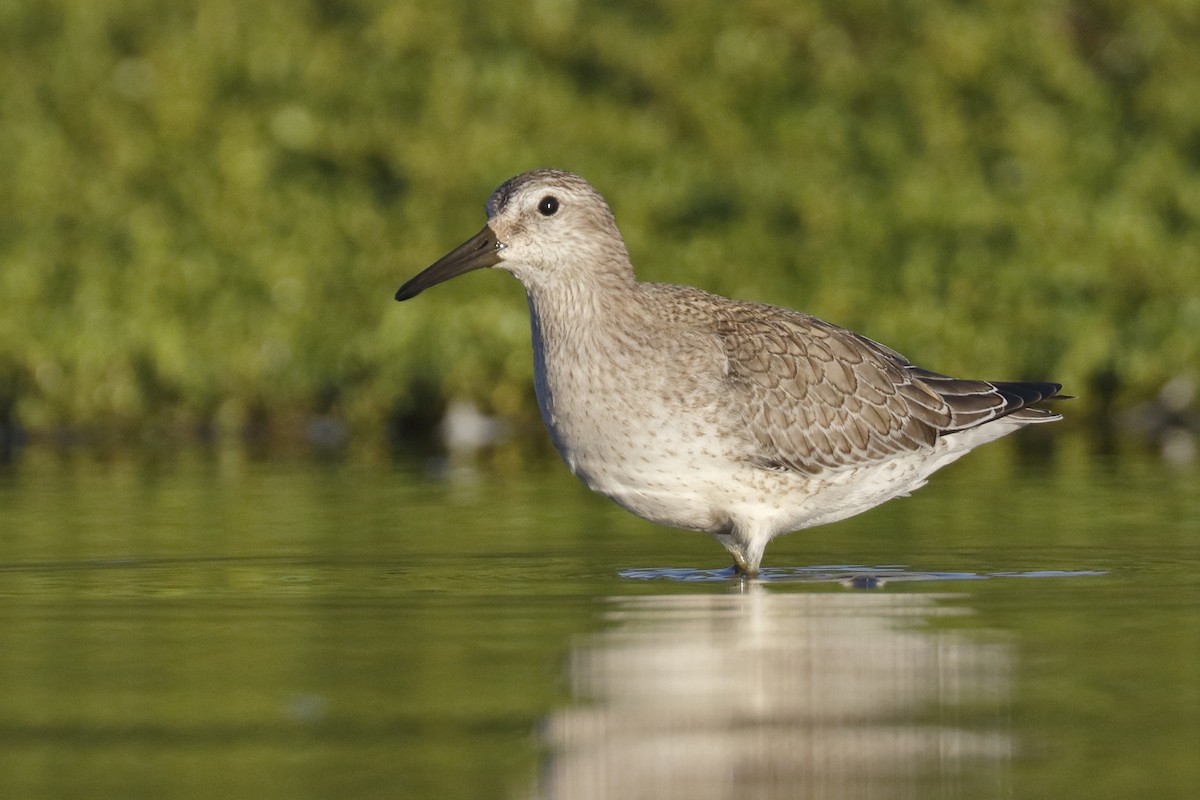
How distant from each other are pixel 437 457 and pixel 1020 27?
1055cm

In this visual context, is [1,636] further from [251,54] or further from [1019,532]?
[251,54]

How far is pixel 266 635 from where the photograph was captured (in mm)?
8742

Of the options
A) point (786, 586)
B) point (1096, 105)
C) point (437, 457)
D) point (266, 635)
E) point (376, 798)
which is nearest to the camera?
point (376, 798)

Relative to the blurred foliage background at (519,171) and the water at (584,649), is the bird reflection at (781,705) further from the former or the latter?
the blurred foliage background at (519,171)

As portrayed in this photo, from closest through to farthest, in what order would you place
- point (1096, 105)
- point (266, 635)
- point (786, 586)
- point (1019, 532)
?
point (266, 635) < point (786, 586) < point (1019, 532) < point (1096, 105)

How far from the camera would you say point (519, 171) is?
21.8 m

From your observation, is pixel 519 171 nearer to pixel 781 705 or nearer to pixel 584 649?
pixel 584 649

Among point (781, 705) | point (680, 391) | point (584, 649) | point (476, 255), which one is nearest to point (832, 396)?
point (680, 391)

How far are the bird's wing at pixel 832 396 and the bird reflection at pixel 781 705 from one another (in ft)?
5.20

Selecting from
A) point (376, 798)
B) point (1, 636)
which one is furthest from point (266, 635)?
point (376, 798)

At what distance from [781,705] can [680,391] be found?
344 centimetres

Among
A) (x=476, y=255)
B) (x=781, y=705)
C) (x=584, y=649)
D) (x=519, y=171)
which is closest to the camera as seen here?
(x=781, y=705)

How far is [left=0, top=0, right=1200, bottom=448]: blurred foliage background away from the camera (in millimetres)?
18766

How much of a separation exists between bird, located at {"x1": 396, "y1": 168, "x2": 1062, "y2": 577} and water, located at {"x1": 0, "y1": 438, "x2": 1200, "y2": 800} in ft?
1.17
